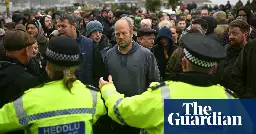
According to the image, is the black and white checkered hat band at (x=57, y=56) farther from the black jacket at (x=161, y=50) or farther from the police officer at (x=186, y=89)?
the black jacket at (x=161, y=50)

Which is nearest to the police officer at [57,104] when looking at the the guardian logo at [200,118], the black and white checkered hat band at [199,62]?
the the guardian logo at [200,118]

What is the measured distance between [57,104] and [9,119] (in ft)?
1.24

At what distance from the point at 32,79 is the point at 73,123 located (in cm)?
76

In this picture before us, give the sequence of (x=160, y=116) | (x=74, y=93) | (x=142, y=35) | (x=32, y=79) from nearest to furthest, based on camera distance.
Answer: (x=160, y=116)
(x=74, y=93)
(x=32, y=79)
(x=142, y=35)

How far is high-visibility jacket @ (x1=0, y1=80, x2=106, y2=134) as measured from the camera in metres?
2.79

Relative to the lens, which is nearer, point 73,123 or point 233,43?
point 73,123

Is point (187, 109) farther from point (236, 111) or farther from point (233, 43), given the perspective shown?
point (233, 43)

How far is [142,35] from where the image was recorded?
6441mm

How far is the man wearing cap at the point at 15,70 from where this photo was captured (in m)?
3.33

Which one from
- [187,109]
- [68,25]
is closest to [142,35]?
[68,25]

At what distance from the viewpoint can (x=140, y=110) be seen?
278 cm

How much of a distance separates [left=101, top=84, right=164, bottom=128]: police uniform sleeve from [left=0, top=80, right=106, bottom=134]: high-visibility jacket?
24cm

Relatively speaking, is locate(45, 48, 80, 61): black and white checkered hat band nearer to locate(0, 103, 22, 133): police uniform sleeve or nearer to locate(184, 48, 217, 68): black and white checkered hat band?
locate(0, 103, 22, 133): police uniform sleeve

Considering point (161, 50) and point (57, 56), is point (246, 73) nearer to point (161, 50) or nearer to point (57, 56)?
point (161, 50)
